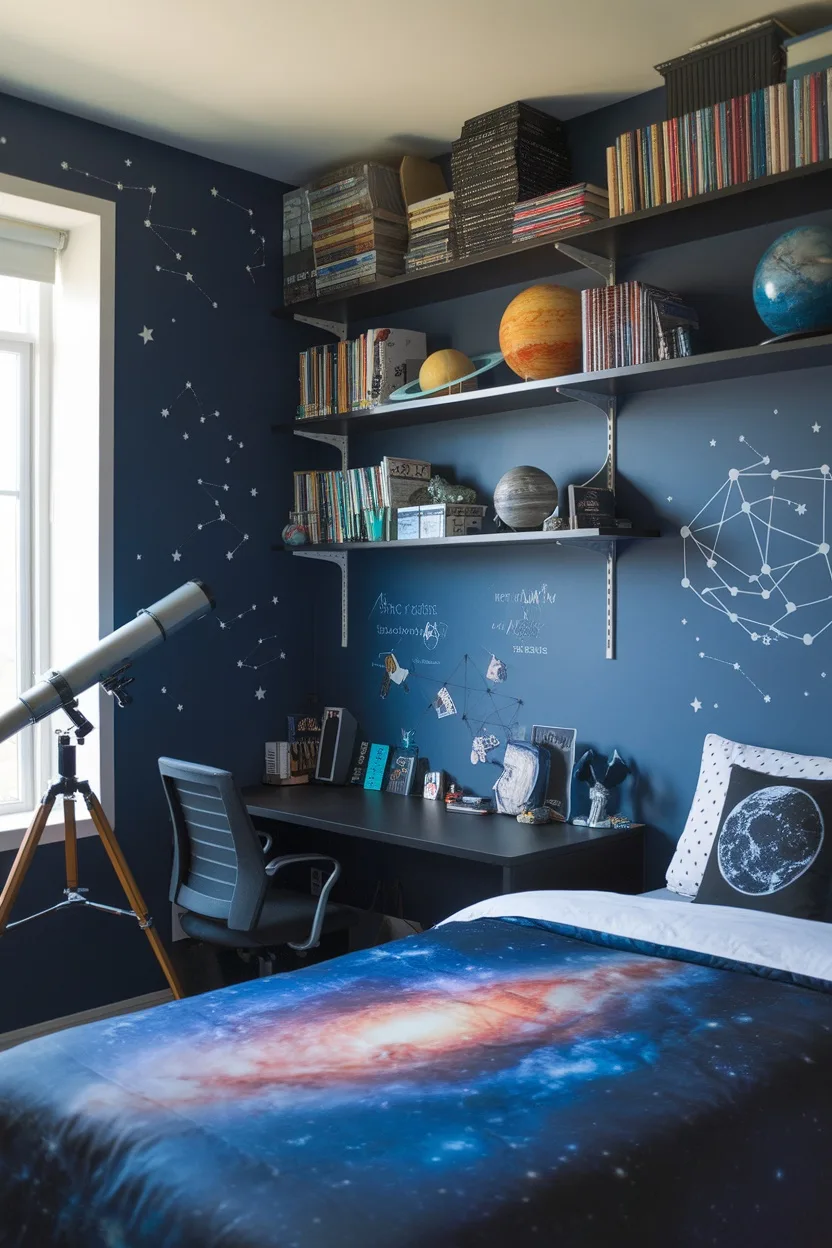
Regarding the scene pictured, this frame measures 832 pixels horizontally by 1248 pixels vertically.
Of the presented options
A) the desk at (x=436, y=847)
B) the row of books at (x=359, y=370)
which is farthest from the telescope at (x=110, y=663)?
the row of books at (x=359, y=370)

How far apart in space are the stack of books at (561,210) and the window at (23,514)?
1595 mm

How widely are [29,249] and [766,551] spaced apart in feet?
8.01

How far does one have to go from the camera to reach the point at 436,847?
3047 mm

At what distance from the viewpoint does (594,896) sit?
2600 millimetres

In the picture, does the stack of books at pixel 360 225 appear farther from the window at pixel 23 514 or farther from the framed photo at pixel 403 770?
the framed photo at pixel 403 770

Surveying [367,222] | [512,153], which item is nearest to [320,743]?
[367,222]

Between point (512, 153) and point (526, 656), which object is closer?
point (512, 153)

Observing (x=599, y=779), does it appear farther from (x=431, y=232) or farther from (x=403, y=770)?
(x=431, y=232)

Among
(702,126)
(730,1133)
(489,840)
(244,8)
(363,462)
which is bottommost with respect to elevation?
(730,1133)

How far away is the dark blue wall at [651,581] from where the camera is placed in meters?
2.98

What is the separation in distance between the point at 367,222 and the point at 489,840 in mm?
2042

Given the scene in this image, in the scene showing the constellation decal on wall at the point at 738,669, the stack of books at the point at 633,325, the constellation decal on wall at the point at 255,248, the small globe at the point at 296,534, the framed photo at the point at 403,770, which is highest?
the constellation decal on wall at the point at 255,248

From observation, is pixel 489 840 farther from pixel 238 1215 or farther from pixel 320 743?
pixel 238 1215

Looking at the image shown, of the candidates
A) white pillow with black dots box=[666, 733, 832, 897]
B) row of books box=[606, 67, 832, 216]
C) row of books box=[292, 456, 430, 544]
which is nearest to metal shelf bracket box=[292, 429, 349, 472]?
row of books box=[292, 456, 430, 544]
